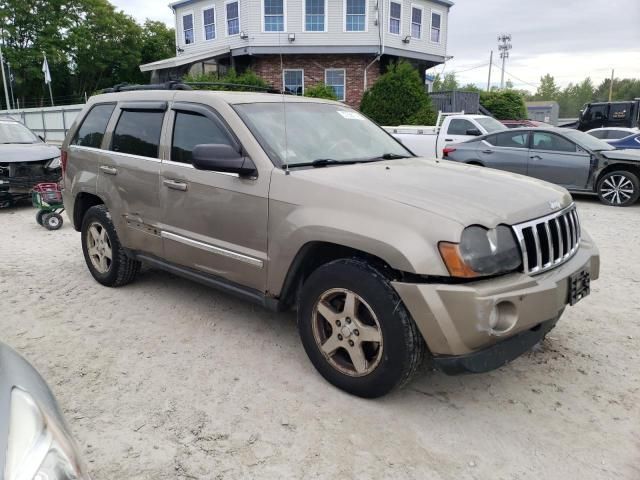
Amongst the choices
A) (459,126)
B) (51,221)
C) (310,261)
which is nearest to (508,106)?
(459,126)

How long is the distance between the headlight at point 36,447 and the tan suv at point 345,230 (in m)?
1.71

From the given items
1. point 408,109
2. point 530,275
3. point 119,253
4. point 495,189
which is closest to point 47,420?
point 530,275

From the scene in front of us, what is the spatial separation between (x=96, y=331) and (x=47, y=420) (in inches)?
109

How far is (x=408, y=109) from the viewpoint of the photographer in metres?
19.4

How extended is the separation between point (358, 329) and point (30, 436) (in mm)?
1864

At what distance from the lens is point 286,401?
3.13 meters

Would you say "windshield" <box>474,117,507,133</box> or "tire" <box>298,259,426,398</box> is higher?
"windshield" <box>474,117,507,133</box>

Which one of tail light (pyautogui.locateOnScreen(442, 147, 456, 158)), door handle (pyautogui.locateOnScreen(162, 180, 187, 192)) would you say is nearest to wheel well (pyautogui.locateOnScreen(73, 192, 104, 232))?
door handle (pyautogui.locateOnScreen(162, 180, 187, 192))

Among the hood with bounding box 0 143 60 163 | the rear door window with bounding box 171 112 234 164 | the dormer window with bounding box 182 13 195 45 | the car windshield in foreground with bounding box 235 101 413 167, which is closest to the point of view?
the car windshield in foreground with bounding box 235 101 413 167

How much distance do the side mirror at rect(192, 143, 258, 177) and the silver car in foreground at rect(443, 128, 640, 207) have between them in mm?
7916

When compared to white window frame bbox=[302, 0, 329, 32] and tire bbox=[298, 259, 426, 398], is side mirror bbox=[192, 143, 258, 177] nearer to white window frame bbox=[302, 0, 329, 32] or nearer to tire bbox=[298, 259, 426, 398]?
tire bbox=[298, 259, 426, 398]

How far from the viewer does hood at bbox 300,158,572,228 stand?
9.16ft

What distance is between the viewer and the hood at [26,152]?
29.5 feet

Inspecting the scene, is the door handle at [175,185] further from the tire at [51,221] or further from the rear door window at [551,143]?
the rear door window at [551,143]
